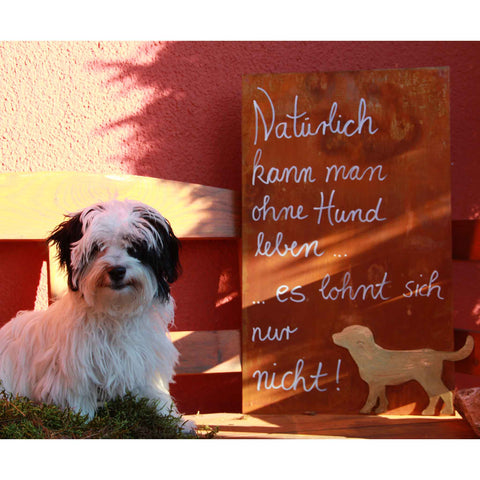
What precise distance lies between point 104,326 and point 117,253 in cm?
32

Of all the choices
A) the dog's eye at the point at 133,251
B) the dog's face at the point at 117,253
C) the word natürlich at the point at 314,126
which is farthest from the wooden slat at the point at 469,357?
the dog's eye at the point at 133,251

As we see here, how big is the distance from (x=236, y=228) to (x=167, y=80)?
0.87 m

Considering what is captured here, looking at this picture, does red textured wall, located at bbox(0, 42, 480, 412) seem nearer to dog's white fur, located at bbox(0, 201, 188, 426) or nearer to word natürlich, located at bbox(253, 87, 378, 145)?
word natürlich, located at bbox(253, 87, 378, 145)

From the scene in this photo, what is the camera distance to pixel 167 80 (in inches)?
125

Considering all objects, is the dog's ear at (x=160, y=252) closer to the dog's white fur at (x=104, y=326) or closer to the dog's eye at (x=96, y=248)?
the dog's white fur at (x=104, y=326)

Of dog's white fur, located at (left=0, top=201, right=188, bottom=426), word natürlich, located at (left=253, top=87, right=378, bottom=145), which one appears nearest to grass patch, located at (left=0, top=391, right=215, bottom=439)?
dog's white fur, located at (left=0, top=201, right=188, bottom=426)

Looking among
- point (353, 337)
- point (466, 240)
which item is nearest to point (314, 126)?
point (466, 240)

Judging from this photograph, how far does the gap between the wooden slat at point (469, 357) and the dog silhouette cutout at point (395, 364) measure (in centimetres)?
3

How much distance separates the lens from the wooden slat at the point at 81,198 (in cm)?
277

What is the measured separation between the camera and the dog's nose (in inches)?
81.3

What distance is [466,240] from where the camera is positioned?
2.96 meters

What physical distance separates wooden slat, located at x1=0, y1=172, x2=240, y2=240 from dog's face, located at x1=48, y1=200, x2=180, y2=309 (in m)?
0.53

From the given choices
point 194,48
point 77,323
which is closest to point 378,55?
point 194,48

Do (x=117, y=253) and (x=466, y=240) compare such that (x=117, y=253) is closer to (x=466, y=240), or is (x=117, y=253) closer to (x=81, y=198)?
(x=81, y=198)
